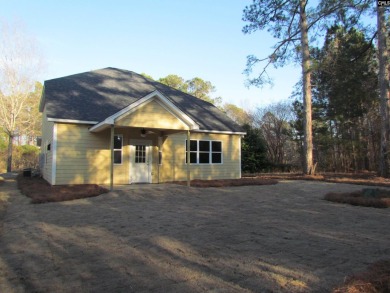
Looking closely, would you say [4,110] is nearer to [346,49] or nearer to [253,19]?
[253,19]

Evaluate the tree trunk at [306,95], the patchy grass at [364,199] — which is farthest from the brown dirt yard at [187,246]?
the tree trunk at [306,95]

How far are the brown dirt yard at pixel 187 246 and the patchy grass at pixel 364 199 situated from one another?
0.46 metres

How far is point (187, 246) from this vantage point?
541cm

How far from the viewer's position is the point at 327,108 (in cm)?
3048

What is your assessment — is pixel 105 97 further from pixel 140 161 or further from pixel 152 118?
pixel 152 118

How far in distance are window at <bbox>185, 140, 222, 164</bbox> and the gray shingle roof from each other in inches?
35.5

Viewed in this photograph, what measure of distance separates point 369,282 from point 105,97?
1571 cm

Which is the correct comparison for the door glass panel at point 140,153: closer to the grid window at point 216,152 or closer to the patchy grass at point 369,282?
the grid window at point 216,152

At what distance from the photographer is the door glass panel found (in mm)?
15953

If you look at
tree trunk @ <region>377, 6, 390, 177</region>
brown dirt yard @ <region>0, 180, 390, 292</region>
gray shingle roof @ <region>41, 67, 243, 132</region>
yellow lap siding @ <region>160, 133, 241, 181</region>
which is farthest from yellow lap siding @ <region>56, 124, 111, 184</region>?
tree trunk @ <region>377, 6, 390, 177</region>

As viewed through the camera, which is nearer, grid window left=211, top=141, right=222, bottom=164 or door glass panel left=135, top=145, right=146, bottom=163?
door glass panel left=135, top=145, right=146, bottom=163

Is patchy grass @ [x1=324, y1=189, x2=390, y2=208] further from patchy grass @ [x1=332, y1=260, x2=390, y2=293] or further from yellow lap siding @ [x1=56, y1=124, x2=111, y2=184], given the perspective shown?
yellow lap siding @ [x1=56, y1=124, x2=111, y2=184]

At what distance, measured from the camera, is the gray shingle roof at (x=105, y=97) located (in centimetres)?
1481

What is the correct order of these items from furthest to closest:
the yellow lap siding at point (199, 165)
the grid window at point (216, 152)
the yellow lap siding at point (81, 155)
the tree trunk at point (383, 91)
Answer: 1. the grid window at point (216, 152)
2. the tree trunk at point (383, 91)
3. the yellow lap siding at point (199, 165)
4. the yellow lap siding at point (81, 155)
